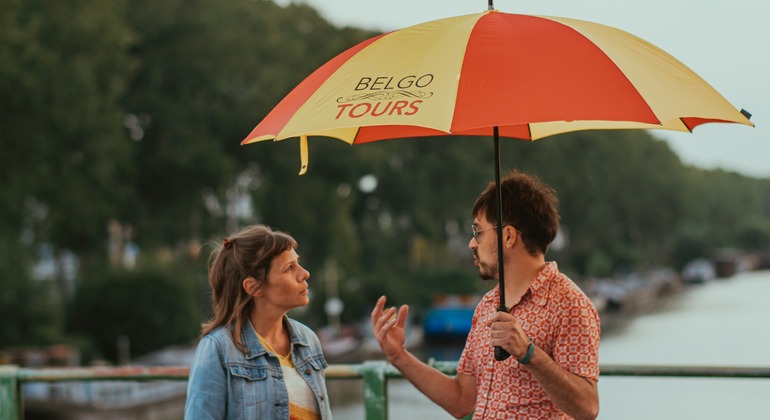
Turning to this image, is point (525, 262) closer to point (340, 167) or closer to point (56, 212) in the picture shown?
point (56, 212)

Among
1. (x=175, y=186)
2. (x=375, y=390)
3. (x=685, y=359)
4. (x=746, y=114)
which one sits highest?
(x=175, y=186)

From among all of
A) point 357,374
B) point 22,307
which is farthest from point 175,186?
point 357,374

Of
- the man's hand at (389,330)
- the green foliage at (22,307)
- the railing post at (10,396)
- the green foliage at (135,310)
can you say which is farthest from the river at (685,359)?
the green foliage at (22,307)

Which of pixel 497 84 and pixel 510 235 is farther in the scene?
pixel 510 235

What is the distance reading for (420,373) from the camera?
3447 mm

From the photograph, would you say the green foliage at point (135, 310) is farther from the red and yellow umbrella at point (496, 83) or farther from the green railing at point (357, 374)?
the red and yellow umbrella at point (496, 83)

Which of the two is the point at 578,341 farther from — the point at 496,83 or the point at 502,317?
the point at 496,83

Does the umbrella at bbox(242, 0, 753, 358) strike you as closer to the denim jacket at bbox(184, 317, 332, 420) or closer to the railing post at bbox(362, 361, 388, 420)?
the denim jacket at bbox(184, 317, 332, 420)

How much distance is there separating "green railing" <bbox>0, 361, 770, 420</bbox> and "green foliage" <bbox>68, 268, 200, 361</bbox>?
99.8ft

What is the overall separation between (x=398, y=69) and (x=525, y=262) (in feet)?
2.24

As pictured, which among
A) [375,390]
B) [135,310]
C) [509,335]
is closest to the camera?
[509,335]

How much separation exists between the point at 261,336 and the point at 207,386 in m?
0.29

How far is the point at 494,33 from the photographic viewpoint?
10.4ft

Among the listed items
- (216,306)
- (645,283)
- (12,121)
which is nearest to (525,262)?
(216,306)
